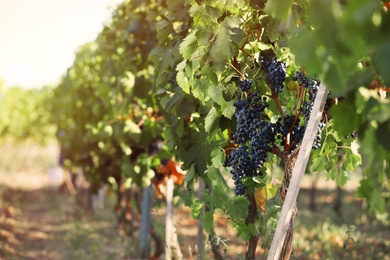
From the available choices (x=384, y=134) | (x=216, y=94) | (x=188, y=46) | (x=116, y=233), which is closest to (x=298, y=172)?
(x=216, y=94)

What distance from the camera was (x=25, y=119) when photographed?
2269 centimetres

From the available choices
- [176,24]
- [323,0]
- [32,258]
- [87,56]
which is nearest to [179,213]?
[32,258]

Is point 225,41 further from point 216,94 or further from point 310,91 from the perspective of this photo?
point 310,91

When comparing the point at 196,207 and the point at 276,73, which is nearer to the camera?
the point at 276,73

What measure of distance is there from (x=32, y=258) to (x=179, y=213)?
549 centimetres

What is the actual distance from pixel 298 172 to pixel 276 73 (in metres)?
0.59

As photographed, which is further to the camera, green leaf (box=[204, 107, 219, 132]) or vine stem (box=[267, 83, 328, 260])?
green leaf (box=[204, 107, 219, 132])

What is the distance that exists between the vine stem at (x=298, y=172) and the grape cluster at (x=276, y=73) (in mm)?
373

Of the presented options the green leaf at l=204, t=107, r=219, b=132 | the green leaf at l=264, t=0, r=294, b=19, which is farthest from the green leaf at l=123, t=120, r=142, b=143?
the green leaf at l=264, t=0, r=294, b=19

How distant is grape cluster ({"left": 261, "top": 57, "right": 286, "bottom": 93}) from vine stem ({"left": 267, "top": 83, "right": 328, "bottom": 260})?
14.7 inches

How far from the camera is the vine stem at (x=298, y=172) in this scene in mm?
2363

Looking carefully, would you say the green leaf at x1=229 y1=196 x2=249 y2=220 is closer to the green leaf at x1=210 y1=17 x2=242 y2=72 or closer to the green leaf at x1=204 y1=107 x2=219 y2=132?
the green leaf at x1=204 y1=107 x2=219 y2=132

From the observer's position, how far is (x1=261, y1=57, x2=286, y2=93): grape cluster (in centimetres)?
270

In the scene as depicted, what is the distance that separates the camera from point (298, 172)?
2.42m
